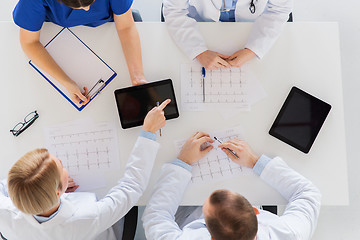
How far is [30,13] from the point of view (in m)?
1.20

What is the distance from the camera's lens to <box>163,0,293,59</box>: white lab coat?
133cm

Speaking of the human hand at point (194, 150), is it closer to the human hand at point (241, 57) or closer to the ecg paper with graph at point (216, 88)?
the ecg paper with graph at point (216, 88)

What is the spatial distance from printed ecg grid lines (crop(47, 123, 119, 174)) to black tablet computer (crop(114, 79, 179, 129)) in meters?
0.10

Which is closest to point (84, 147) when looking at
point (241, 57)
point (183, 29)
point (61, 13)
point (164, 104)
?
point (164, 104)

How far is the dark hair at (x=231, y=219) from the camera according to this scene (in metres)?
0.99

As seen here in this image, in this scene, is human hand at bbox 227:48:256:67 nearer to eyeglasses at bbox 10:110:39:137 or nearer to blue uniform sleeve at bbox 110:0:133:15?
blue uniform sleeve at bbox 110:0:133:15

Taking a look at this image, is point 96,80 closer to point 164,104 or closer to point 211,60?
point 164,104

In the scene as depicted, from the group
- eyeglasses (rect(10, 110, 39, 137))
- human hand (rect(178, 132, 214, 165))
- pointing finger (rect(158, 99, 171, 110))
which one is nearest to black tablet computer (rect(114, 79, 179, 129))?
pointing finger (rect(158, 99, 171, 110))

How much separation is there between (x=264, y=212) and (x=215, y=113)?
1.43ft

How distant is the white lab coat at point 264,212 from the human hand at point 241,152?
6 centimetres

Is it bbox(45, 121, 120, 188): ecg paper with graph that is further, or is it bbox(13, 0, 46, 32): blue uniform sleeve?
bbox(45, 121, 120, 188): ecg paper with graph

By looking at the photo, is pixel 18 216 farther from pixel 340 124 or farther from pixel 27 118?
pixel 340 124

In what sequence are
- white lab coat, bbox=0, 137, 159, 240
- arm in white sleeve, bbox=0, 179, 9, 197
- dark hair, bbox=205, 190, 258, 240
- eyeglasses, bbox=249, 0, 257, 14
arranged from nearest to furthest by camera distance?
dark hair, bbox=205, 190, 258, 240 < white lab coat, bbox=0, 137, 159, 240 < arm in white sleeve, bbox=0, 179, 9, 197 < eyeglasses, bbox=249, 0, 257, 14

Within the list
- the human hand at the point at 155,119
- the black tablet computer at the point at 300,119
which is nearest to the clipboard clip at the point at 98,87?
the human hand at the point at 155,119
